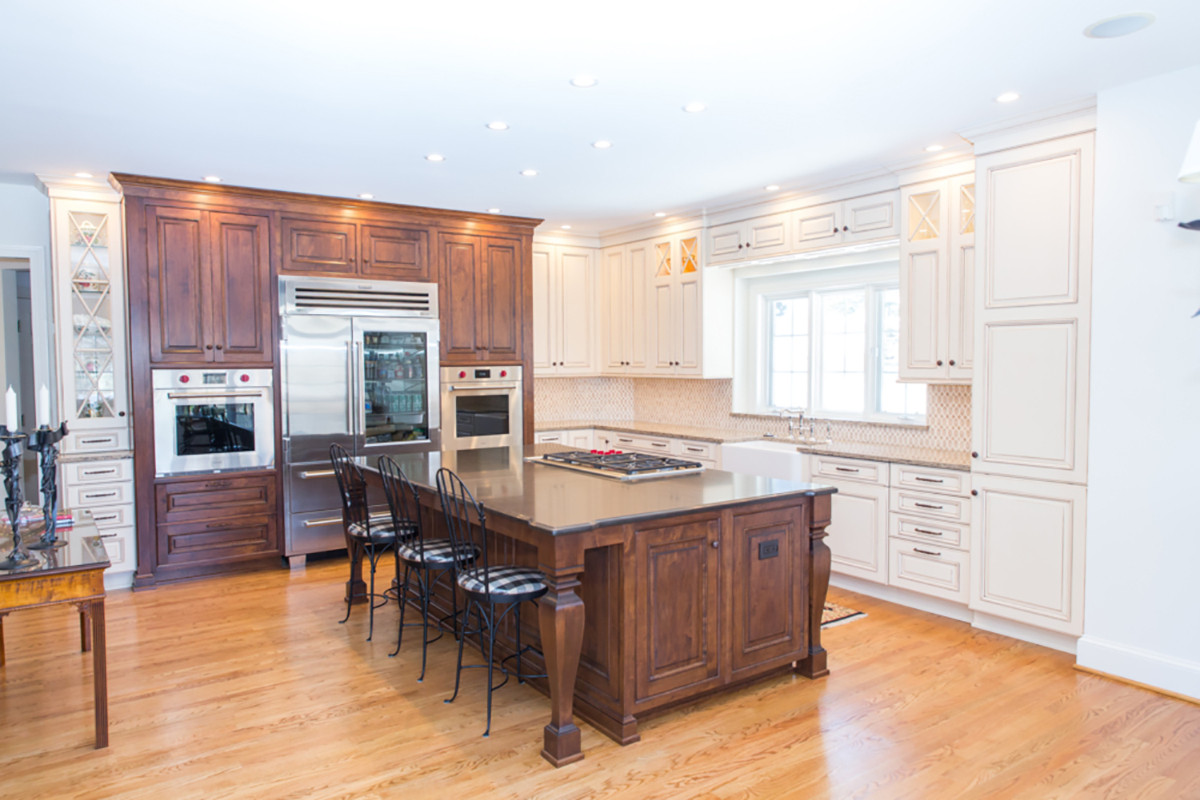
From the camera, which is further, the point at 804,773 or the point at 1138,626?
the point at 1138,626

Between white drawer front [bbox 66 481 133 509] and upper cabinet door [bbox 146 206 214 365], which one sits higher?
upper cabinet door [bbox 146 206 214 365]

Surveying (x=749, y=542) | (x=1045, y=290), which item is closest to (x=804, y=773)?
(x=749, y=542)

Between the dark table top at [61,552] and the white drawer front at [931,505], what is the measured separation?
3.79m

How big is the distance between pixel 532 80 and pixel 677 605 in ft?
7.11

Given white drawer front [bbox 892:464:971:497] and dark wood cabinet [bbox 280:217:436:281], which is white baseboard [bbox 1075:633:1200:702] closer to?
white drawer front [bbox 892:464:971:497]

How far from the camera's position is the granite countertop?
4.25 meters

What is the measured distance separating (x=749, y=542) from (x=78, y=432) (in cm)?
431

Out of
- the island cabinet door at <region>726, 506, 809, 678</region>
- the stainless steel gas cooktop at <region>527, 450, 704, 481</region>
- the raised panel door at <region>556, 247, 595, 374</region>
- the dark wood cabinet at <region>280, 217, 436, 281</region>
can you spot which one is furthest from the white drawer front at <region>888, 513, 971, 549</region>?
the dark wood cabinet at <region>280, 217, 436, 281</region>

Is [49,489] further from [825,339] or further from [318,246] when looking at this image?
[825,339]

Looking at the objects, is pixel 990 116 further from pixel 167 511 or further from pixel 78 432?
pixel 78 432

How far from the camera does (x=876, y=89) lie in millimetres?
3271

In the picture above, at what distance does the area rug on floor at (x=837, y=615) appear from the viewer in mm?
4129

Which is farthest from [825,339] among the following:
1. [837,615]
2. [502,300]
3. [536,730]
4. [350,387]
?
[536,730]

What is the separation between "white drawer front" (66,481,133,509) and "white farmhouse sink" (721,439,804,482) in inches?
149
